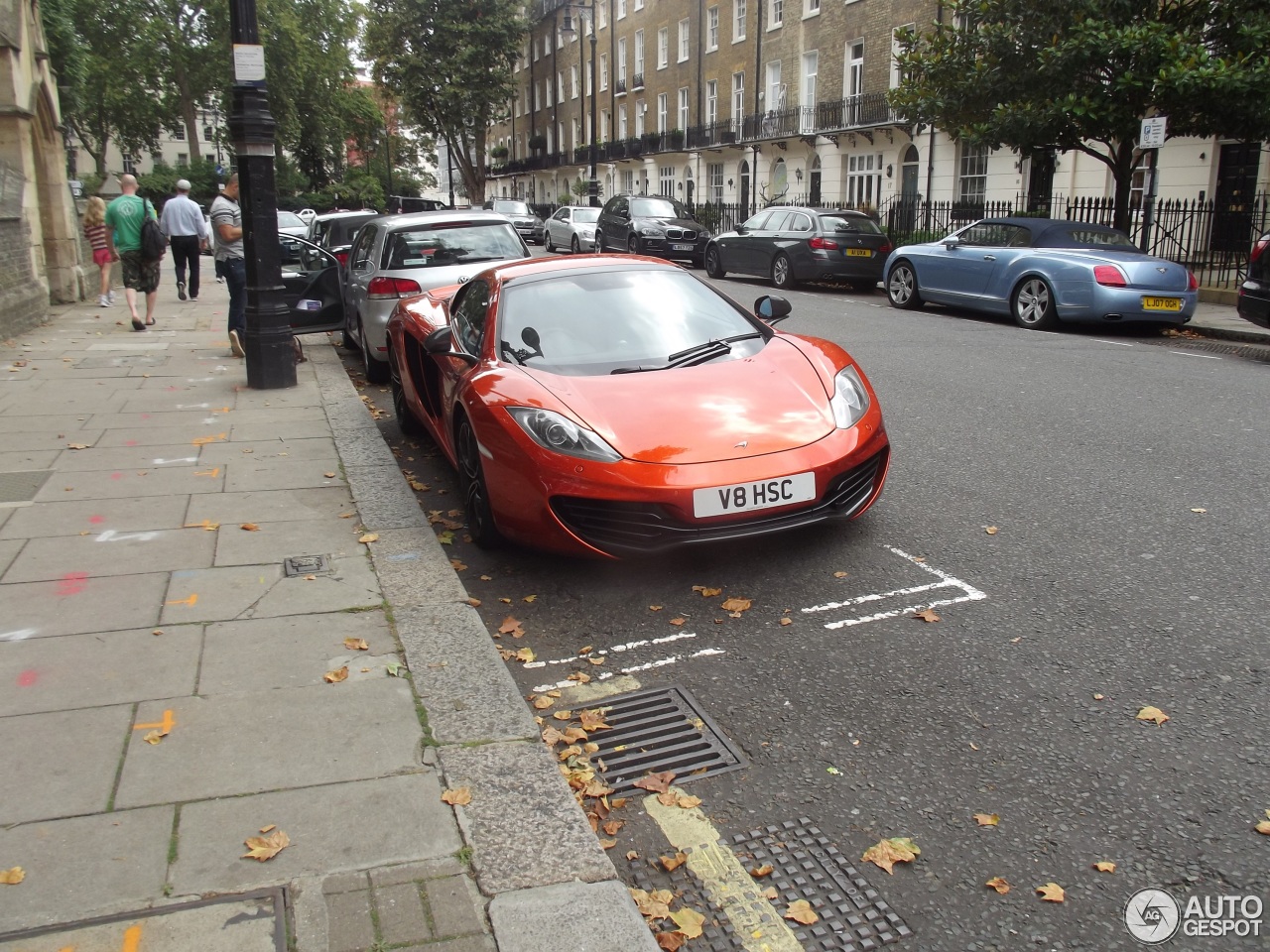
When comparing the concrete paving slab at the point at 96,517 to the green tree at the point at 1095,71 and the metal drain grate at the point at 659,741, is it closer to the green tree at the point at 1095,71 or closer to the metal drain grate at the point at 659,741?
the metal drain grate at the point at 659,741

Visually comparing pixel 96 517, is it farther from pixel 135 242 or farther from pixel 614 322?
pixel 135 242

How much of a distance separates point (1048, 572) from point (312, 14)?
60736 millimetres

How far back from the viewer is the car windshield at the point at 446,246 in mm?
10102

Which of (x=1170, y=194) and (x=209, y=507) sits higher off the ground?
(x=1170, y=194)

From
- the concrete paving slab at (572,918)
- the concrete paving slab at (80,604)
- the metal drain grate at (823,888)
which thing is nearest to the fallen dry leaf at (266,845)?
the concrete paving slab at (572,918)

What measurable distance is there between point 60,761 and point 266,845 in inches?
33.9

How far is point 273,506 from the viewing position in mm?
5703

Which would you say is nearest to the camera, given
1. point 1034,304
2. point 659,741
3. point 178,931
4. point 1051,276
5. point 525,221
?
point 178,931

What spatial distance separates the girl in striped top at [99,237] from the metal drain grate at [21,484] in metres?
12.1

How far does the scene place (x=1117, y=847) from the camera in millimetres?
2703

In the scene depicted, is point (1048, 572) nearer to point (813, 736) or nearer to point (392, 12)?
point (813, 736)

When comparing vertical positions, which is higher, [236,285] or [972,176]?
[972,176]

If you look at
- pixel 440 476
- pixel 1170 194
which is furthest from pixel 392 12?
pixel 440 476

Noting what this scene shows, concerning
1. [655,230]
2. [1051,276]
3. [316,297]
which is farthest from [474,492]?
[655,230]
